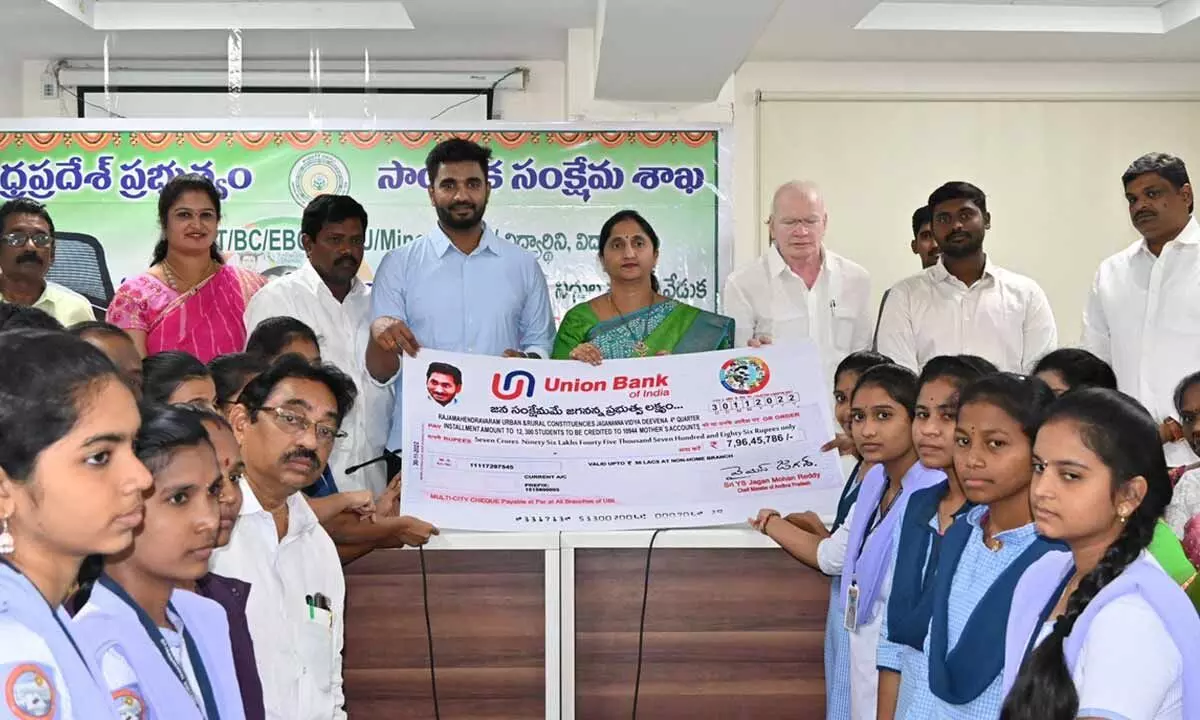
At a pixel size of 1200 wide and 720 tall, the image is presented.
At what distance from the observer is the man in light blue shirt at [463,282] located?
4.26 metres

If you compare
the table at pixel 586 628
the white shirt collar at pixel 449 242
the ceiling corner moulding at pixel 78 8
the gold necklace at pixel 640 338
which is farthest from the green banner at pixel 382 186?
the table at pixel 586 628

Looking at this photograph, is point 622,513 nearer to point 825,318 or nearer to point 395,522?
point 395,522

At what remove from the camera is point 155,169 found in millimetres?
6262

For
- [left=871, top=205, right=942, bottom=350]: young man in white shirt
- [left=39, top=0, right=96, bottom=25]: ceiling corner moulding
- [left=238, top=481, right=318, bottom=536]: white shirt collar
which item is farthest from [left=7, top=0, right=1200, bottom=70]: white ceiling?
[left=238, top=481, right=318, bottom=536]: white shirt collar

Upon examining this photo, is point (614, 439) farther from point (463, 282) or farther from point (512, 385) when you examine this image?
point (463, 282)

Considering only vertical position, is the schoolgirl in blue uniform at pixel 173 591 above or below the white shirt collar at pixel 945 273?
below

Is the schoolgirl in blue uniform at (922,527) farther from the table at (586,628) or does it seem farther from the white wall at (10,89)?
the white wall at (10,89)

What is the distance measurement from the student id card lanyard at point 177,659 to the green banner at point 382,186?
15.2 feet

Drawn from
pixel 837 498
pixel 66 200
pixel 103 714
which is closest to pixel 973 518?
pixel 837 498

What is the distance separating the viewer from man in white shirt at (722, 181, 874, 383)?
471 centimetres

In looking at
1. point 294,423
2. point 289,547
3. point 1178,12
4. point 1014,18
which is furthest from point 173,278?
point 1178,12

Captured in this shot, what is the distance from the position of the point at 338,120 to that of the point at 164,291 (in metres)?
2.43

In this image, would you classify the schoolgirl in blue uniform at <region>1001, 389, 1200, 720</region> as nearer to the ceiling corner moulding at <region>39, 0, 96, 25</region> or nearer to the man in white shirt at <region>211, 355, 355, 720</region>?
the man in white shirt at <region>211, 355, 355, 720</region>

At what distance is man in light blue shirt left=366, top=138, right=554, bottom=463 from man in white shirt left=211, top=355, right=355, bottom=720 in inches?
57.5
